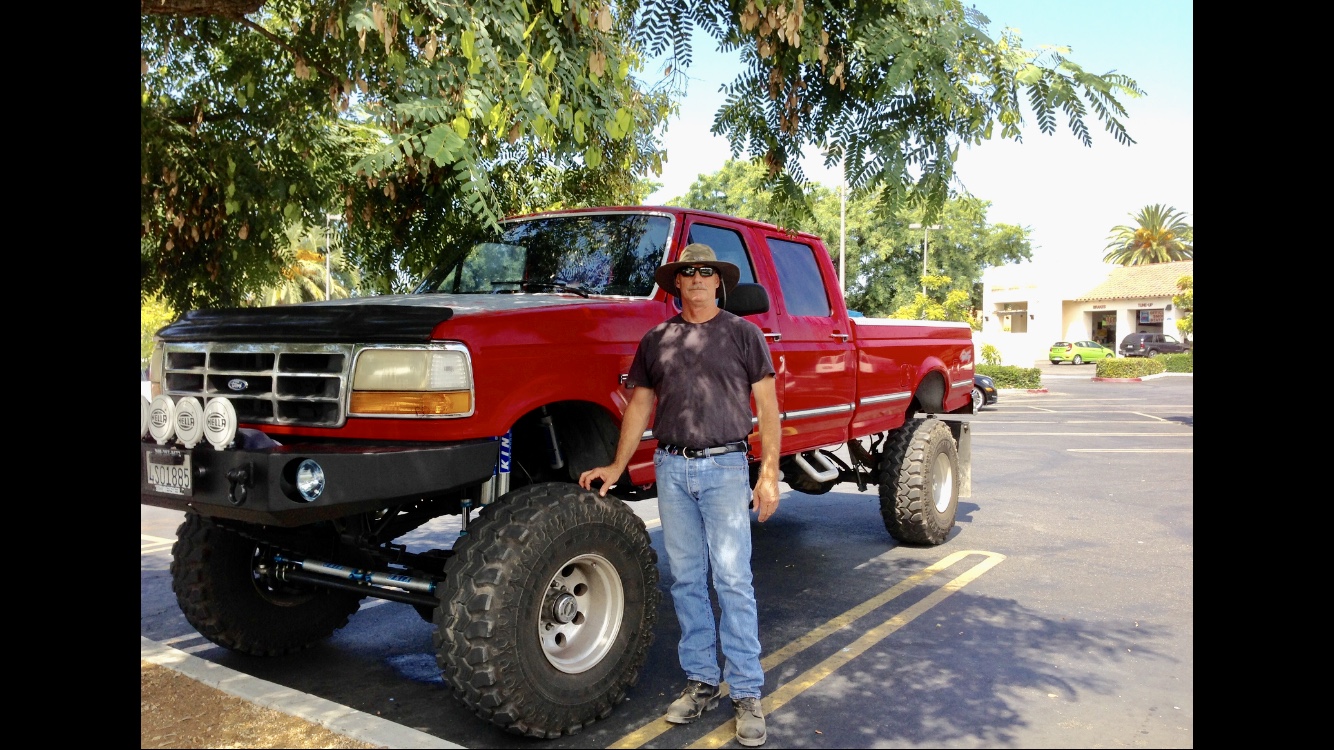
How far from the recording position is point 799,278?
6.47 m

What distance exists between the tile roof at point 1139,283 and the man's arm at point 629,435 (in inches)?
2046

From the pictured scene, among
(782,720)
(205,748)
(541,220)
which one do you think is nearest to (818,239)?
(541,220)

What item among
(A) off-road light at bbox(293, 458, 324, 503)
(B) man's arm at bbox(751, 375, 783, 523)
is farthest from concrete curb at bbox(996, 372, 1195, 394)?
(A) off-road light at bbox(293, 458, 324, 503)

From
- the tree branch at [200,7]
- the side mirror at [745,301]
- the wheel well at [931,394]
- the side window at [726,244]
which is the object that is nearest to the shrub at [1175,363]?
the wheel well at [931,394]

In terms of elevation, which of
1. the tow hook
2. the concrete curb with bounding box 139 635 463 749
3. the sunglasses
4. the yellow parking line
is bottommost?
the yellow parking line

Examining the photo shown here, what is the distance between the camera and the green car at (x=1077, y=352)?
49562 millimetres

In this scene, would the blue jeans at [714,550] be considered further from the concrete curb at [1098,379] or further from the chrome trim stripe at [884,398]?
the concrete curb at [1098,379]

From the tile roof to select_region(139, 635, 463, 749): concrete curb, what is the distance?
52869 mm

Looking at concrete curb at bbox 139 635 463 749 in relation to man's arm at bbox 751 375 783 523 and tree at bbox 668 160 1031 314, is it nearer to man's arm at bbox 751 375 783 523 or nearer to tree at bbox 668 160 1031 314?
man's arm at bbox 751 375 783 523

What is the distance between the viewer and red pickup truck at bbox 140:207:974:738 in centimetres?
363

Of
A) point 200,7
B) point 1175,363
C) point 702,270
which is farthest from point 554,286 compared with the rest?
point 1175,363

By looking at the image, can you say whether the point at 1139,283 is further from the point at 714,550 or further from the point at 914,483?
the point at 714,550
